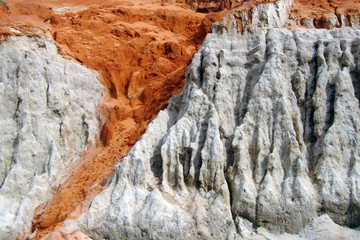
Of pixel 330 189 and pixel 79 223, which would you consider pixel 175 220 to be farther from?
pixel 330 189

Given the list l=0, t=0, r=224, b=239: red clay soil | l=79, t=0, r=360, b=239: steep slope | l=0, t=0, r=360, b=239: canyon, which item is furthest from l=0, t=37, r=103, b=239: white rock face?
l=79, t=0, r=360, b=239: steep slope

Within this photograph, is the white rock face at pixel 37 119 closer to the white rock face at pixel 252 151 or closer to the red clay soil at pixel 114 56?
the red clay soil at pixel 114 56

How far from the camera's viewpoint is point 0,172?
18.4m

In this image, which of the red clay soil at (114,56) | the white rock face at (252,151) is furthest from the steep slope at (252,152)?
the red clay soil at (114,56)

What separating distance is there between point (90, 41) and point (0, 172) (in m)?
9.75

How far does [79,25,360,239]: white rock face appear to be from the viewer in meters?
14.7

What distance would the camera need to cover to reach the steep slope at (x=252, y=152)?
14.7 meters

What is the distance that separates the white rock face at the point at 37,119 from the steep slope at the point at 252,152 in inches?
156

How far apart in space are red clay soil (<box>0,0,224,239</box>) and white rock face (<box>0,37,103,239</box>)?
623 millimetres

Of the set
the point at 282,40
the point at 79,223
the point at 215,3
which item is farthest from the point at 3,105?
the point at 215,3

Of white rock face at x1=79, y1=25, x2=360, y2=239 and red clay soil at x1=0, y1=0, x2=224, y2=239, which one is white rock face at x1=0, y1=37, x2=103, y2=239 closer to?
red clay soil at x1=0, y1=0, x2=224, y2=239

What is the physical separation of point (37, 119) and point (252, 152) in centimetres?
1045

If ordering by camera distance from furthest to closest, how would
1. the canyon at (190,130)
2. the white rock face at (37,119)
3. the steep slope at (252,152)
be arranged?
the white rock face at (37,119) < the canyon at (190,130) < the steep slope at (252,152)

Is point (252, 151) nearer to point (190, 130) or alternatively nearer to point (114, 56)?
point (190, 130)
